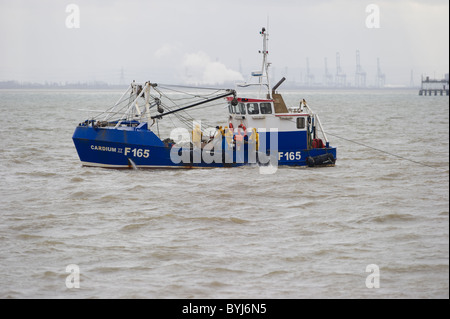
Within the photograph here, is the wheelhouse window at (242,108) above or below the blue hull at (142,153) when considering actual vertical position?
above

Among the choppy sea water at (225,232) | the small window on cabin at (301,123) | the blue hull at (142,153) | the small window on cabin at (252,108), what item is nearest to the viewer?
the choppy sea water at (225,232)

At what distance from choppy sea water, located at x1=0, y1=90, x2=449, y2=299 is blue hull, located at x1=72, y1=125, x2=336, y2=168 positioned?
17.6 inches

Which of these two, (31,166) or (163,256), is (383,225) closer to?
(163,256)

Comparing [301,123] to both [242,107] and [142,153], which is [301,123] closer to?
[242,107]

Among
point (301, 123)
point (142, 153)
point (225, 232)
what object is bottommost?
point (225, 232)

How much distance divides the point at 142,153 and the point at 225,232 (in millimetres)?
9709

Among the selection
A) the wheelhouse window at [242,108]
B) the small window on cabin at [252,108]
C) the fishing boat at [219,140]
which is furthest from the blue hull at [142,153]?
the wheelhouse window at [242,108]

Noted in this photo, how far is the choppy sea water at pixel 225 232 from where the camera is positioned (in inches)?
495

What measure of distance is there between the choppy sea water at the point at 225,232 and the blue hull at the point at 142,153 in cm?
45

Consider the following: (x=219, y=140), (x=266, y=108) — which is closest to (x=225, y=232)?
(x=219, y=140)

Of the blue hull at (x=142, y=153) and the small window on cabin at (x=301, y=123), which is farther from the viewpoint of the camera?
the small window on cabin at (x=301, y=123)

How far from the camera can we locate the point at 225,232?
54.3 ft

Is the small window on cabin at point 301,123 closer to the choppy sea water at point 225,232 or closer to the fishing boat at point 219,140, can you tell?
the fishing boat at point 219,140
